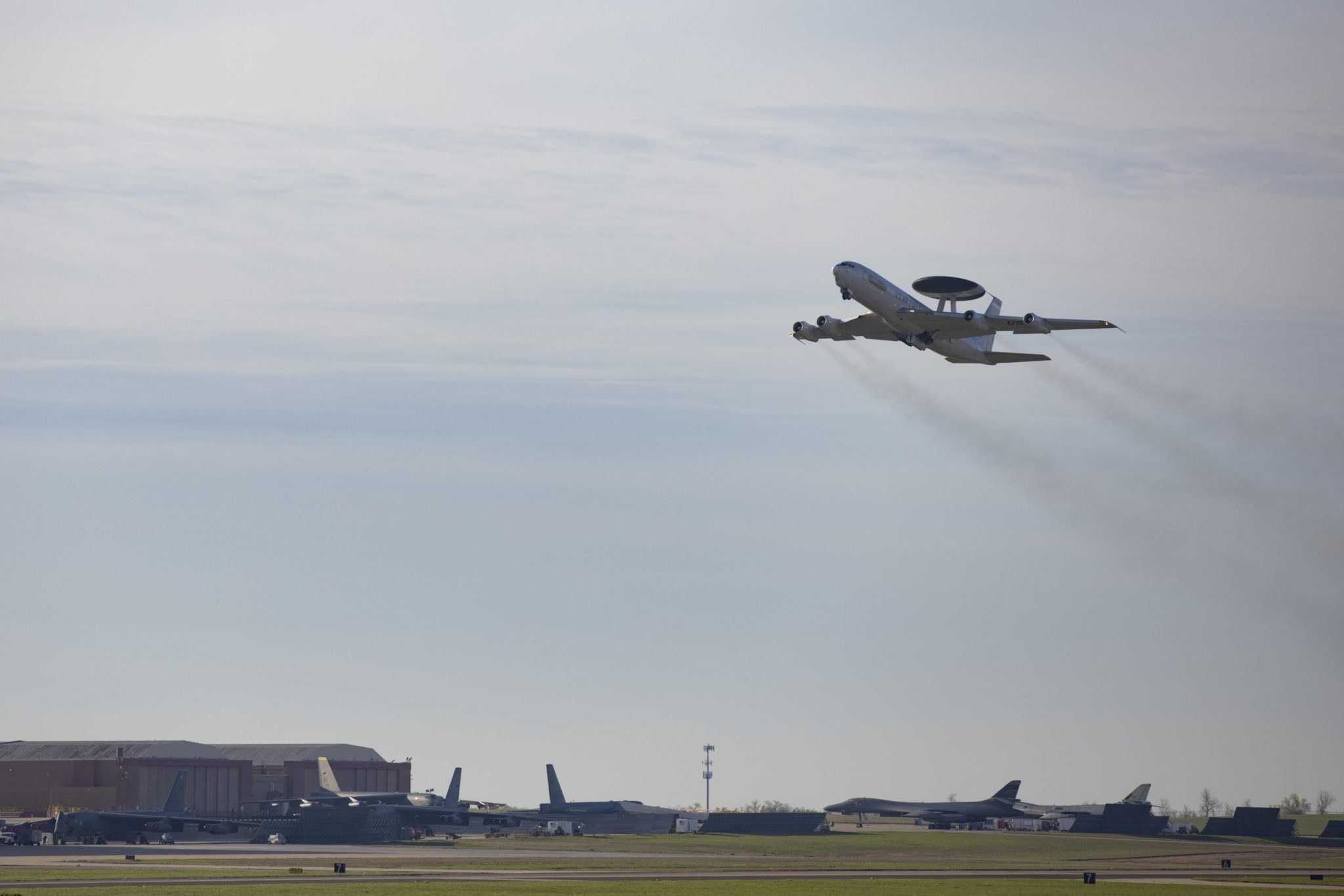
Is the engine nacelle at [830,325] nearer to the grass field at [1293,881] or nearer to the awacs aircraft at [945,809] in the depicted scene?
the grass field at [1293,881]

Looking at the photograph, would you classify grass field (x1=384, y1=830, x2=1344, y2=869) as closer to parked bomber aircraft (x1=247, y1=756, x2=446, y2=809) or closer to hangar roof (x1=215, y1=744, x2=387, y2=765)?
parked bomber aircraft (x1=247, y1=756, x2=446, y2=809)

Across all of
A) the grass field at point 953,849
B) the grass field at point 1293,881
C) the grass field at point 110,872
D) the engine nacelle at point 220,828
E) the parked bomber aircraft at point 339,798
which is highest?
the parked bomber aircraft at point 339,798

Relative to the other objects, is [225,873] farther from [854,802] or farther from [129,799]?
→ [854,802]

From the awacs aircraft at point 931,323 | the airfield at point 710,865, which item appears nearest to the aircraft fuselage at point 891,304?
the awacs aircraft at point 931,323

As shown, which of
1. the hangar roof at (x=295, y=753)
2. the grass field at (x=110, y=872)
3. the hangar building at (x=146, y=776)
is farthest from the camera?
the hangar roof at (x=295, y=753)

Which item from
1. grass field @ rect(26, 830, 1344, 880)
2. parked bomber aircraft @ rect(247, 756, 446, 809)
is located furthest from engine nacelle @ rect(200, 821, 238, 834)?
grass field @ rect(26, 830, 1344, 880)

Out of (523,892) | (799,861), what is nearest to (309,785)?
(799,861)

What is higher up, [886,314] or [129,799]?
[886,314]
